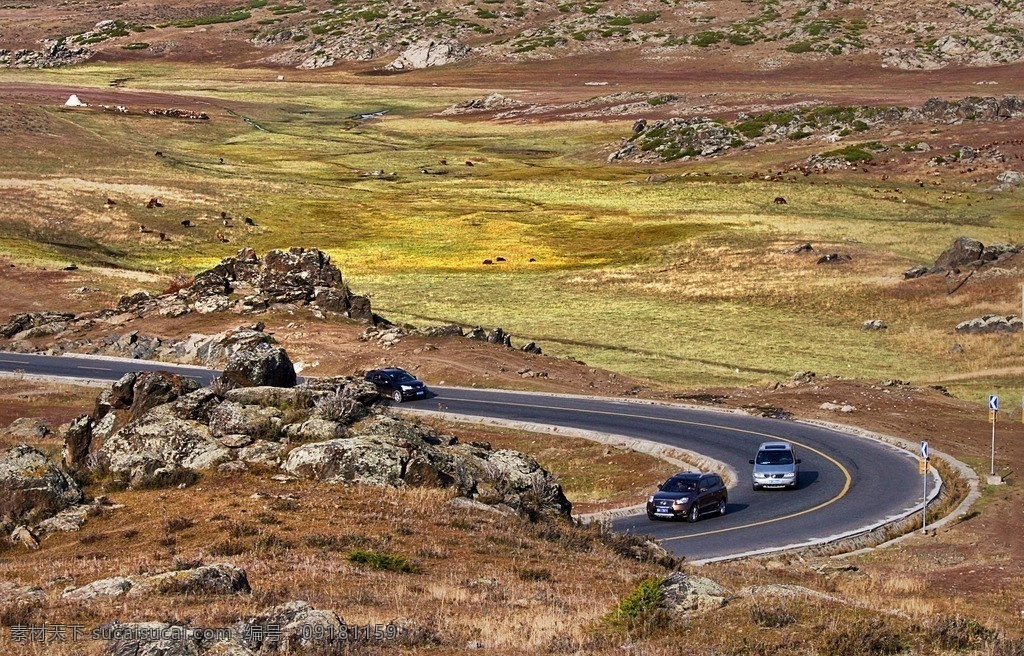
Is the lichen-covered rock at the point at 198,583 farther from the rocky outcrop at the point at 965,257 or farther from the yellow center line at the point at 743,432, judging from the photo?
the rocky outcrop at the point at 965,257

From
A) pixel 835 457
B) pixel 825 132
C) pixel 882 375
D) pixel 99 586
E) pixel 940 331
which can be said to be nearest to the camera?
pixel 99 586

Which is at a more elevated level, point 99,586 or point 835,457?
point 99,586

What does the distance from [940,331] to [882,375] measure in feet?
36.3

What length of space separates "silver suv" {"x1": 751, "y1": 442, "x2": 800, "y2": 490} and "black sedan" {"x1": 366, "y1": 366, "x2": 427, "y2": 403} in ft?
61.7

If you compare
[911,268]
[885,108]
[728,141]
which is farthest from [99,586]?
[885,108]

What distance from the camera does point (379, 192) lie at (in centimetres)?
12481

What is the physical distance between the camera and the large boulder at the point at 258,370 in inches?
1629

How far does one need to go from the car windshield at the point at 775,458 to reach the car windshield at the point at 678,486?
A: 4.98 m

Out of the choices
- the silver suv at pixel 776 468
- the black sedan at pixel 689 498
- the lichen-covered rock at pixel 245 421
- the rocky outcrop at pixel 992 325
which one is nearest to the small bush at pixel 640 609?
the lichen-covered rock at pixel 245 421

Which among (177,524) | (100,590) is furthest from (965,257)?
(100,590)

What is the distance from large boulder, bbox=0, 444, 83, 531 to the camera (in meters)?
25.3

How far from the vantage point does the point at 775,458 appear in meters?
42.3

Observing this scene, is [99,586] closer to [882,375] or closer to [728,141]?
[882,375]

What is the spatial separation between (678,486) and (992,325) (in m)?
39.5
